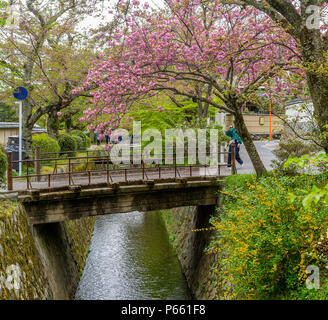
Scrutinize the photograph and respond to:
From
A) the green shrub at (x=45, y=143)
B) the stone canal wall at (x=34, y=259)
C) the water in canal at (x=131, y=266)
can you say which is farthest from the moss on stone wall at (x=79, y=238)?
the green shrub at (x=45, y=143)

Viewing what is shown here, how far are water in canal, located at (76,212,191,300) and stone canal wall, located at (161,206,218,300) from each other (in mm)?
452

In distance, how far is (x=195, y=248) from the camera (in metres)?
14.0

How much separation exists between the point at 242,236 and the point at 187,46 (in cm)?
806

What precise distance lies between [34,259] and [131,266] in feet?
20.0

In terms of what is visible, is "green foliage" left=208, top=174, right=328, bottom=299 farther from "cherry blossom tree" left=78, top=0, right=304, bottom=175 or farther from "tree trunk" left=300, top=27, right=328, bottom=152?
"cherry blossom tree" left=78, top=0, right=304, bottom=175

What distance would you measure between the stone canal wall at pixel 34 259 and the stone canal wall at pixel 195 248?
182 inches

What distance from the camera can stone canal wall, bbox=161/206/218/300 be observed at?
11.4m

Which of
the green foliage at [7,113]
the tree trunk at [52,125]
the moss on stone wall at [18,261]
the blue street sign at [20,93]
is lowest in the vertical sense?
the moss on stone wall at [18,261]

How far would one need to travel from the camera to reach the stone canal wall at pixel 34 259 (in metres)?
7.75

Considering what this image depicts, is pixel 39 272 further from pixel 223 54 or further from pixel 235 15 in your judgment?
pixel 235 15

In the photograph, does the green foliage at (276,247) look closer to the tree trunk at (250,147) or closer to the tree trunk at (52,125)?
the tree trunk at (250,147)

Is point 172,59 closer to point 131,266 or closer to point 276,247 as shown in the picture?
point 276,247

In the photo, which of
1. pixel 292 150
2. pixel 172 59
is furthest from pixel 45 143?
pixel 292 150

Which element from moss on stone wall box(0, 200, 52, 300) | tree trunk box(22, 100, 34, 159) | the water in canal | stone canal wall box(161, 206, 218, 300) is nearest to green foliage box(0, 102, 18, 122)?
tree trunk box(22, 100, 34, 159)
